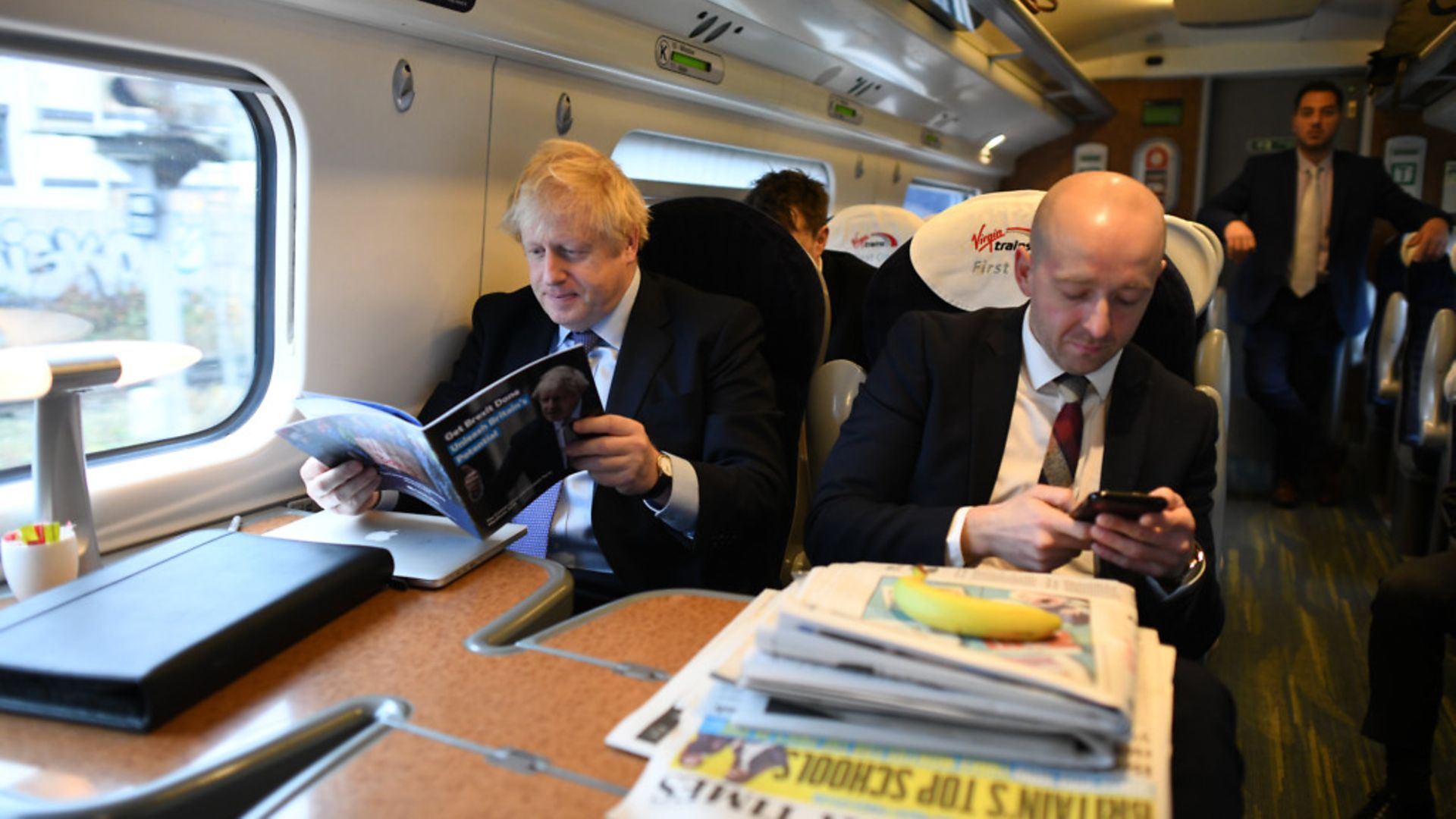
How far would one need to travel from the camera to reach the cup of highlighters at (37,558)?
5.13ft

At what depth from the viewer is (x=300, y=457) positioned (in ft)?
8.03

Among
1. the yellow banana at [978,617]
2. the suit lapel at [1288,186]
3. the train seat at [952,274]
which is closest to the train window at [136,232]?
the train seat at [952,274]

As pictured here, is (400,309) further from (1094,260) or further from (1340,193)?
(1340,193)

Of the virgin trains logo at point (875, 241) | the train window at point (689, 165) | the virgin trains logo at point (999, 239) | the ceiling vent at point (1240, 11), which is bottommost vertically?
the virgin trains logo at point (999, 239)

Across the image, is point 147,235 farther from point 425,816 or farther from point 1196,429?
point 1196,429

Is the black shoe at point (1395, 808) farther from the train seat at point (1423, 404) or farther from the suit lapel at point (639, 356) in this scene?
the suit lapel at point (639, 356)

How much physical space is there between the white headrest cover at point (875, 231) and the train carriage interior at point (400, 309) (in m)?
0.01

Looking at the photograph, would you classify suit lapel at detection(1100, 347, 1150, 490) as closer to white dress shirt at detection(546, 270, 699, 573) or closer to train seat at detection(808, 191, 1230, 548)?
train seat at detection(808, 191, 1230, 548)

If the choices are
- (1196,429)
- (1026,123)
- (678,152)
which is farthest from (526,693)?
(1026,123)

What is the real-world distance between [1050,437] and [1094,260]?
36cm

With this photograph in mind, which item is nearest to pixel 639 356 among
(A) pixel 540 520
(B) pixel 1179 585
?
(A) pixel 540 520

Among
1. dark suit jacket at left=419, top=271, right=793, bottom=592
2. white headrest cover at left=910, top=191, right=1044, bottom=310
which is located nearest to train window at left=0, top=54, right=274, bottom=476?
dark suit jacket at left=419, top=271, right=793, bottom=592

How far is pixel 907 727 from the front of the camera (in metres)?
1.10

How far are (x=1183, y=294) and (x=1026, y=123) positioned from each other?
20.7ft
